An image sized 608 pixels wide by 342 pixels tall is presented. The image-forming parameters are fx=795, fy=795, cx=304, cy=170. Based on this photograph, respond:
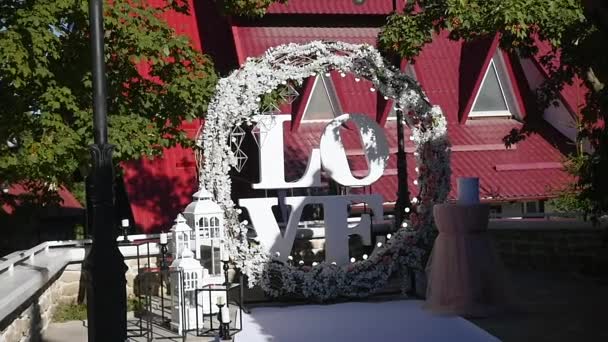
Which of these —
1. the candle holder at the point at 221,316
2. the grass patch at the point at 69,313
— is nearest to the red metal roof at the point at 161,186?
the grass patch at the point at 69,313

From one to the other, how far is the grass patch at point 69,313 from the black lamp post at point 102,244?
4.93 m

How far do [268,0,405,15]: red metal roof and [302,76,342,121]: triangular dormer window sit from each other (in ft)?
5.83

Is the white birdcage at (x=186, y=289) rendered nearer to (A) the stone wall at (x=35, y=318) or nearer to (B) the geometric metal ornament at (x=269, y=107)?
(A) the stone wall at (x=35, y=318)

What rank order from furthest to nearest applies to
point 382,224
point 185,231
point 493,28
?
point 382,224, point 493,28, point 185,231

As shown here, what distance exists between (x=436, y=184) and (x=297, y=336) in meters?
3.77

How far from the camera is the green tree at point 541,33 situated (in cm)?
1044

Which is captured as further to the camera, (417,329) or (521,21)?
(521,21)

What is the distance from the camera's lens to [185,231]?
10781 millimetres

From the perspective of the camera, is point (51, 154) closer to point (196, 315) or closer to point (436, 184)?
point (196, 315)

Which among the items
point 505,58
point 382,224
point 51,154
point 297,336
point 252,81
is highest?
point 505,58

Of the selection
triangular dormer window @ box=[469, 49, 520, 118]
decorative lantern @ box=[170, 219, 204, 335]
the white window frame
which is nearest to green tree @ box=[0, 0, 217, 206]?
decorative lantern @ box=[170, 219, 204, 335]

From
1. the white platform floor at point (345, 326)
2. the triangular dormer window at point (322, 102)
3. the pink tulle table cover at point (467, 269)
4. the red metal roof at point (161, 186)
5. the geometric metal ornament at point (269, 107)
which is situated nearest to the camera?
the white platform floor at point (345, 326)

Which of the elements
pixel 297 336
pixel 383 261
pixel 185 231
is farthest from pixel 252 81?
pixel 297 336

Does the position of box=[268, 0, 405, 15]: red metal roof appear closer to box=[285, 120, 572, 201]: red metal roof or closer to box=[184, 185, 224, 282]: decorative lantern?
box=[285, 120, 572, 201]: red metal roof
